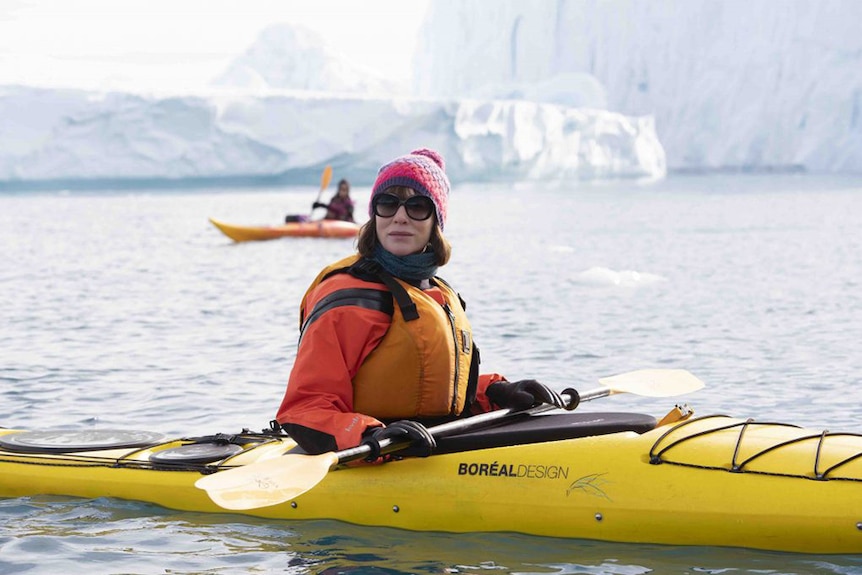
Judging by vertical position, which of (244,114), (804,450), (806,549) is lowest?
(806,549)

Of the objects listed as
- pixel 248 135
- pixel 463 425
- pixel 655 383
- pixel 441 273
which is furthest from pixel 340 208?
pixel 248 135

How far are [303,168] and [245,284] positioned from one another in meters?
16.6

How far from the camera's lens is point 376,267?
10.3ft

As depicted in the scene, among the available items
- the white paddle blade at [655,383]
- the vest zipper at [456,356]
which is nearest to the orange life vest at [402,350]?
the vest zipper at [456,356]

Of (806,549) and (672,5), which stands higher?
(672,5)

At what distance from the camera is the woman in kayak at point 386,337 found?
301 cm

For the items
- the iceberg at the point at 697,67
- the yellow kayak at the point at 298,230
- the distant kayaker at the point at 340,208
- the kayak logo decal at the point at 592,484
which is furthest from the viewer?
the iceberg at the point at 697,67

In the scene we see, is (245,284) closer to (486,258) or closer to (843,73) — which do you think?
(486,258)

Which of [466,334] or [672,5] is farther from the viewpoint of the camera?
[672,5]

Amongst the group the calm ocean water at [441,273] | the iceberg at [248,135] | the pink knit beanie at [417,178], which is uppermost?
the iceberg at [248,135]

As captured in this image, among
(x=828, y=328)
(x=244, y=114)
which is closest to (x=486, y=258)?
(x=828, y=328)

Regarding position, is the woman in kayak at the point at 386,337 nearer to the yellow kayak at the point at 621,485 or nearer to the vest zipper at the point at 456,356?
the vest zipper at the point at 456,356

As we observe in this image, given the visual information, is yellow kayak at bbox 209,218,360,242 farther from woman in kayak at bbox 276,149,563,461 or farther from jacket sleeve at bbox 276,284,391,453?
jacket sleeve at bbox 276,284,391,453

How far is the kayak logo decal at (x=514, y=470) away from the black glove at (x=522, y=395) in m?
0.26
